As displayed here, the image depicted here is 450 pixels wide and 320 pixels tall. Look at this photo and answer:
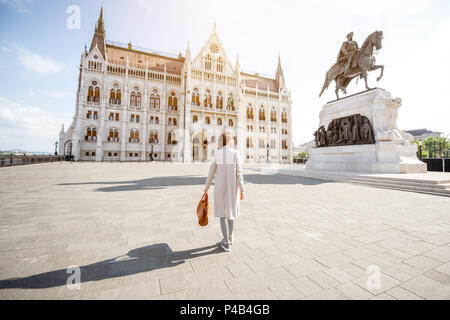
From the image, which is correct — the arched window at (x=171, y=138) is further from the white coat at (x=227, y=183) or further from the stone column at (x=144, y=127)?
the white coat at (x=227, y=183)

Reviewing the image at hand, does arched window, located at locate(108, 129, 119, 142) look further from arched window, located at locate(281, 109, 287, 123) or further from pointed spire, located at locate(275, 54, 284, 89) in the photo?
pointed spire, located at locate(275, 54, 284, 89)

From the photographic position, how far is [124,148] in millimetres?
34469

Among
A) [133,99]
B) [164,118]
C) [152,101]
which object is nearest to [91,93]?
[133,99]

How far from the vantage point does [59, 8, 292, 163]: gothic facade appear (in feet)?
109

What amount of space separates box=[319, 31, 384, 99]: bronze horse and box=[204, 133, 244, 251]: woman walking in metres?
13.3

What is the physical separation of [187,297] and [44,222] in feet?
11.5

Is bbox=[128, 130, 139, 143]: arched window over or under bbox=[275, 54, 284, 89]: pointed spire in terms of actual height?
under

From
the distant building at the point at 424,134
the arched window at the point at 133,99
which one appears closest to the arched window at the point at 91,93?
the arched window at the point at 133,99

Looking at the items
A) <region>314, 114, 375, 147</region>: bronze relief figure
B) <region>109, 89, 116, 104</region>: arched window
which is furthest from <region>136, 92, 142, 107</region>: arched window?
<region>314, 114, 375, 147</region>: bronze relief figure

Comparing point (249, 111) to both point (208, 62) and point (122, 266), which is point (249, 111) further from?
point (122, 266)

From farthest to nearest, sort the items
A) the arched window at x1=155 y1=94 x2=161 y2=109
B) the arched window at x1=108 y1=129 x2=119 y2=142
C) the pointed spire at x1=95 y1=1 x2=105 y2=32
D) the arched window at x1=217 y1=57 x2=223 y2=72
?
the arched window at x1=217 y1=57 x2=223 y2=72, the pointed spire at x1=95 y1=1 x2=105 y2=32, the arched window at x1=155 y1=94 x2=161 y2=109, the arched window at x1=108 y1=129 x2=119 y2=142

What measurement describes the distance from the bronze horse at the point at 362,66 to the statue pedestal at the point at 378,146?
1420 mm

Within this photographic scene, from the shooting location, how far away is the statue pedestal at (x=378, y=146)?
9.55 metres
